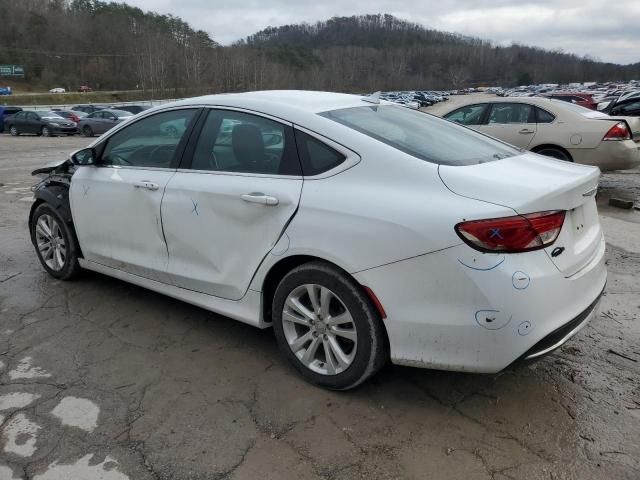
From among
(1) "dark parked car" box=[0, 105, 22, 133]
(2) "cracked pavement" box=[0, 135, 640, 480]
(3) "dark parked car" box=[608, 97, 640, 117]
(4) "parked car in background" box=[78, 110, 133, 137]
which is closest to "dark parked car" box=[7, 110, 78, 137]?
(4) "parked car in background" box=[78, 110, 133, 137]

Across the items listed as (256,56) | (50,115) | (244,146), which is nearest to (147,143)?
(244,146)

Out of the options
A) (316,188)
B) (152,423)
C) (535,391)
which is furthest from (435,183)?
(152,423)

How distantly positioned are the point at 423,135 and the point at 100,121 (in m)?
26.0

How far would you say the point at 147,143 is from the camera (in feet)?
12.5

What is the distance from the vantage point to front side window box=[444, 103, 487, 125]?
958 centimetres

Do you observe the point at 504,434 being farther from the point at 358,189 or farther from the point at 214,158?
the point at 214,158

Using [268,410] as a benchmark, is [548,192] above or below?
above

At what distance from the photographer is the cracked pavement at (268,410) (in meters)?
2.38

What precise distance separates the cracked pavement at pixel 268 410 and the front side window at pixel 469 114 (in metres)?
6.31

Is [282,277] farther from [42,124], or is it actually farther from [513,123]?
[42,124]

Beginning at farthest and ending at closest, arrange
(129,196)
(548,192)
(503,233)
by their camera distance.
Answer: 1. (129,196)
2. (548,192)
3. (503,233)

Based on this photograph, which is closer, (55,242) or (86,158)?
(86,158)

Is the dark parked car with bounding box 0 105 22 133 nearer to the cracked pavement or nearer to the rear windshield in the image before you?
the cracked pavement

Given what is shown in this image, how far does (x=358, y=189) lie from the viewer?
267 cm
